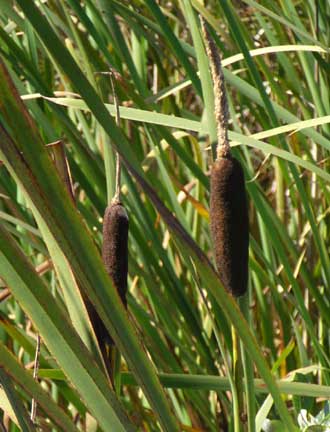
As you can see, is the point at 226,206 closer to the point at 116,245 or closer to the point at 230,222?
the point at 230,222

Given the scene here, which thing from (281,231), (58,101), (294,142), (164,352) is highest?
(58,101)

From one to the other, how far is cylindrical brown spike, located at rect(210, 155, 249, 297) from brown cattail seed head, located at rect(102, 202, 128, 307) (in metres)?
0.10

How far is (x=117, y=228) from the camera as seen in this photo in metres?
0.78

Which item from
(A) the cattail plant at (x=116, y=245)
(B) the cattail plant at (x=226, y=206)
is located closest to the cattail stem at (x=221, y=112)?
(B) the cattail plant at (x=226, y=206)

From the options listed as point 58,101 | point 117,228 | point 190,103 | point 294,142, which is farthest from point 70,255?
point 190,103

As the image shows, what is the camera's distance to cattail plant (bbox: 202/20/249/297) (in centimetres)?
68

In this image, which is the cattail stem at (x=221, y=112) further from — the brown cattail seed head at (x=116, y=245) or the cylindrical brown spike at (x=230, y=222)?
the brown cattail seed head at (x=116, y=245)

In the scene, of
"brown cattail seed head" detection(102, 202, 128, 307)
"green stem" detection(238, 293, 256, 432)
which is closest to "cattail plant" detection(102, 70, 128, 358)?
"brown cattail seed head" detection(102, 202, 128, 307)

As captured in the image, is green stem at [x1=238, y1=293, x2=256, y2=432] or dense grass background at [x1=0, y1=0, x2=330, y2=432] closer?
dense grass background at [x1=0, y1=0, x2=330, y2=432]

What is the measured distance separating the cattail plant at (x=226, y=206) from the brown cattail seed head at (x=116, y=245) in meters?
0.10

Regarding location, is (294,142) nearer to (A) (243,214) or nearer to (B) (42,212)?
(A) (243,214)

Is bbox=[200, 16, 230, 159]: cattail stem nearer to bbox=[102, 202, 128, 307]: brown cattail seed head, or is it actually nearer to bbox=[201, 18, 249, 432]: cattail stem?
bbox=[201, 18, 249, 432]: cattail stem

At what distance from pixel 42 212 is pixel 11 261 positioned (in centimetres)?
5

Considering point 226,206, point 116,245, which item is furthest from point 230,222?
point 116,245
